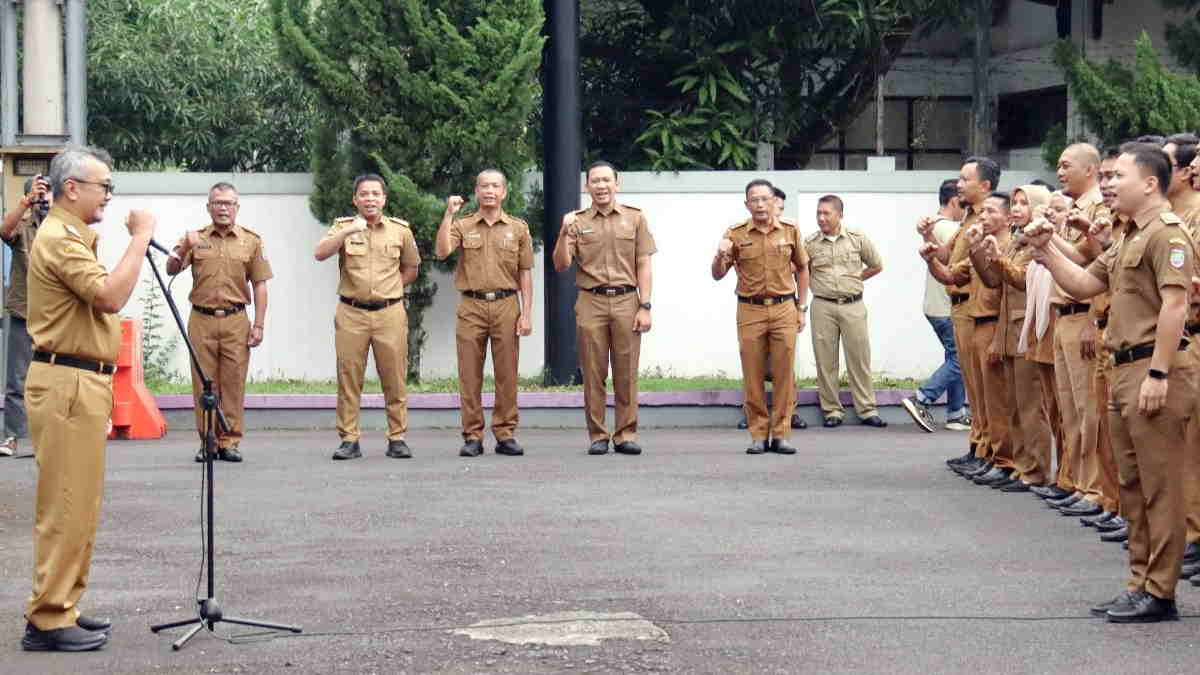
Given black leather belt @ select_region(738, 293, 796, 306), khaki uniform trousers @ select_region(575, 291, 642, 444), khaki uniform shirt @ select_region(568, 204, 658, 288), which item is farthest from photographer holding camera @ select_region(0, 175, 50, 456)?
black leather belt @ select_region(738, 293, 796, 306)

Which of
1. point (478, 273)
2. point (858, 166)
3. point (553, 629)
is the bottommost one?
point (553, 629)

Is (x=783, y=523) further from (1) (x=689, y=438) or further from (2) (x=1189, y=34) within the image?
(2) (x=1189, y=34)

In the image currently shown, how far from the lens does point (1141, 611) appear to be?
8250mm

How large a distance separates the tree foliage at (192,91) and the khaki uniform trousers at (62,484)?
47.7 feet

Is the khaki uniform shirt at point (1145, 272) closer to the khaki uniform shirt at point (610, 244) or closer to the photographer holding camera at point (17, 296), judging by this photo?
the khaki uniform shirt at point (610, 244)

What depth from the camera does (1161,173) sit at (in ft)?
27.5

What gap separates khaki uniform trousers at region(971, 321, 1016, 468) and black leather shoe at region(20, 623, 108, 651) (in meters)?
7.00

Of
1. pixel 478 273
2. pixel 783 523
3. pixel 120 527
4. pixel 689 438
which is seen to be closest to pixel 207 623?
pixel 120 527

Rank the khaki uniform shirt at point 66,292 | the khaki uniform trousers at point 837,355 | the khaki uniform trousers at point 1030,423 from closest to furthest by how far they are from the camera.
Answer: the khaki uniform shirt at point 66,292
the khaki uniform trousers at point 1030,423
the khaki uniform trousers at point 837,355

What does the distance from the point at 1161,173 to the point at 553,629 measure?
3284 mm

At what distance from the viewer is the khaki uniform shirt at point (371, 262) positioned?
14.6 meters

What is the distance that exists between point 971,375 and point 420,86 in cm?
741

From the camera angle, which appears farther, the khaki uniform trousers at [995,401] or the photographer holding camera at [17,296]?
the photographer holding camera at [17,296]

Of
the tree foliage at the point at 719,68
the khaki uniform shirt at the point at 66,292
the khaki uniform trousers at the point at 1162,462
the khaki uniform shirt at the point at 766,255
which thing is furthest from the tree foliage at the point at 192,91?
the khaki uniform trousers at the point at 1162,462
